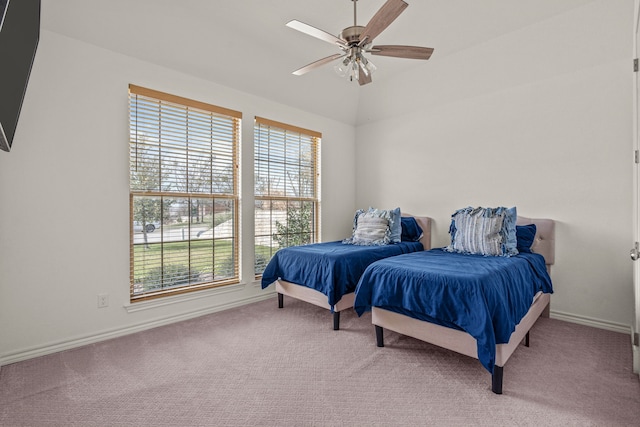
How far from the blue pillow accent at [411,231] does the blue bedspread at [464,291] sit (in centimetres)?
124

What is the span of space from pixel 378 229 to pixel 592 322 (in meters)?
2.18

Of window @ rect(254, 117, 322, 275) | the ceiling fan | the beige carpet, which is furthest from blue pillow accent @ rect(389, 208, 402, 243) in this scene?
the ceiling fan

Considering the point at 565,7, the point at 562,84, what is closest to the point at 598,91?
the point at 562,84

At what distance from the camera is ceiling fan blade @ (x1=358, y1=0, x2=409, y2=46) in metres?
1.85

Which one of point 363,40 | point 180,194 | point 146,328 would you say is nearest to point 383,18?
point 363,40

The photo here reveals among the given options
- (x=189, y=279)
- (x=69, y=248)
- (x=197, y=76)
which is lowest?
(x=189, y=279)

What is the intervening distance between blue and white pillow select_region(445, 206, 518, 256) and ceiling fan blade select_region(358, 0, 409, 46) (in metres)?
1.93

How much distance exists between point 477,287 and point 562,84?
2519 millimetres

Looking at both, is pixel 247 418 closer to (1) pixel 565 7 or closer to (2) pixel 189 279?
(2) pixel 189 279

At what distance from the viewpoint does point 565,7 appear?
2.63 meters

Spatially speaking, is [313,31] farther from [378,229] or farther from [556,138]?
[556,138]

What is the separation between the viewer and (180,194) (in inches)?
121

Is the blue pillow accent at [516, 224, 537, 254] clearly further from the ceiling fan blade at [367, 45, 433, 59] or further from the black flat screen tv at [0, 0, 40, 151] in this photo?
the black flat screen tv at [0, 0, 40, 151]

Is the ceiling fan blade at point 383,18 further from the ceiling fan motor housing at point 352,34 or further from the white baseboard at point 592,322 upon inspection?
the white baseboard at point 592,322
